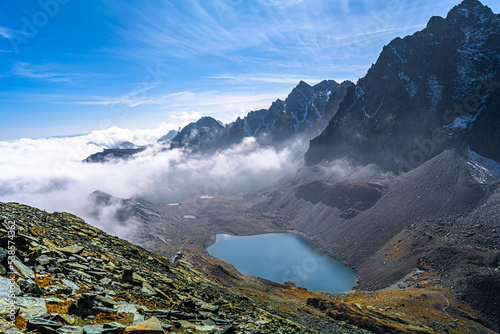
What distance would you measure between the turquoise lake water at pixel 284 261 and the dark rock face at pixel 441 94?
82.2 meters

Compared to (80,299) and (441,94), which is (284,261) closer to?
(80,299)

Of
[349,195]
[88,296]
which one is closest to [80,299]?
[88,296]

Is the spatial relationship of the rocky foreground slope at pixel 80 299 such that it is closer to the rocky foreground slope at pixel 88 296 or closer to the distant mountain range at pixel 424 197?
the rocky foreground slope at pixel 88 296

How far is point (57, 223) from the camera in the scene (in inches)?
1186

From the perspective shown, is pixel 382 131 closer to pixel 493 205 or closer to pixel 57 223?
pixel 493 205

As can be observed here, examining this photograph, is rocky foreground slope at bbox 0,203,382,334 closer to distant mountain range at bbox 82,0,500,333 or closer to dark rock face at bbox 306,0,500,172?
distant mountain range at bbox 82,0,500,333

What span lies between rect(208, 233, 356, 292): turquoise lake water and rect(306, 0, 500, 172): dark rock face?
270 feet

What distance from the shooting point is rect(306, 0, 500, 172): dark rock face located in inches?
5207

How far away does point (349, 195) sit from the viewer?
15500 centimetres

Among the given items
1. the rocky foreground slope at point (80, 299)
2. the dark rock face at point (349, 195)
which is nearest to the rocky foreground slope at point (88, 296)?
the rocky foreground slope at point (80, 299)

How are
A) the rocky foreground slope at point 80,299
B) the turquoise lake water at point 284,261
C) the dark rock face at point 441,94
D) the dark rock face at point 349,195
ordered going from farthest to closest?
the dark rock face at point 349,195, the dark rock face at point 441,94, the turquoise lake water at point 284,261, the rocky foreground slope at point 80,299

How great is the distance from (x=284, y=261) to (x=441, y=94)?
460ft

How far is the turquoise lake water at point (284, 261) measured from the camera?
102500 millimetres

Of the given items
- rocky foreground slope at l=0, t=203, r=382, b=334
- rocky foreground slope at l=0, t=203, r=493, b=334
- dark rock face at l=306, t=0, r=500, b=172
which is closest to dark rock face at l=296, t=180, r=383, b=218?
dark rock face at l=306, t=0, r=500, b=172
